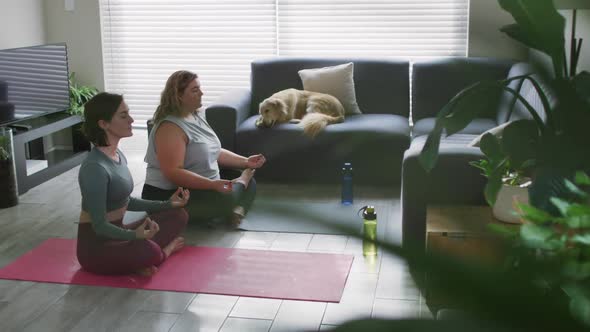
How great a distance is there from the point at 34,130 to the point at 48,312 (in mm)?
2268

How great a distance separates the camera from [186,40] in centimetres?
663

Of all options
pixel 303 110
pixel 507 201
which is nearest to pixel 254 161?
pixel 303 110

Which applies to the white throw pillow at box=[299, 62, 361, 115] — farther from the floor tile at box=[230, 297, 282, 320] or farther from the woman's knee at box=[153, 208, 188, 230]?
the floor tile at box=[230, 297, 282, 320]

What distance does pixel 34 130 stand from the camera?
521 cm

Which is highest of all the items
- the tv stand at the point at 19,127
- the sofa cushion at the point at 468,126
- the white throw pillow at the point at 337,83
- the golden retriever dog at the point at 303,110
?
the white throw pillow at the point at 337,83

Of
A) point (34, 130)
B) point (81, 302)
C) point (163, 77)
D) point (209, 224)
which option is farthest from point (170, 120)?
point (163, 77)

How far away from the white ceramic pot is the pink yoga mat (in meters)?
0.77

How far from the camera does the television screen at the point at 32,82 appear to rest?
5141mm

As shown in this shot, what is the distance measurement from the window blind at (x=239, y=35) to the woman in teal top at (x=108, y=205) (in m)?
2.93

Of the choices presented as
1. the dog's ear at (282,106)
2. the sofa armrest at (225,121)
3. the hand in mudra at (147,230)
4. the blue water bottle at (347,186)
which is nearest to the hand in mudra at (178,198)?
the hand in mudra at (147,230)

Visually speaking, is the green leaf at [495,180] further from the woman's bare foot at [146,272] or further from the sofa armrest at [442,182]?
the woman's bare foot at [146,272]

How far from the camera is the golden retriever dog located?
16.8 feet

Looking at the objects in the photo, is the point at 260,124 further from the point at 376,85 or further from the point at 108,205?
the point at 108,205

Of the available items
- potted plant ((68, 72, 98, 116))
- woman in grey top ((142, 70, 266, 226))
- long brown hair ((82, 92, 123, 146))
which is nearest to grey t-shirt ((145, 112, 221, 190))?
woman in grey top ((142, 70, 266, 226))
